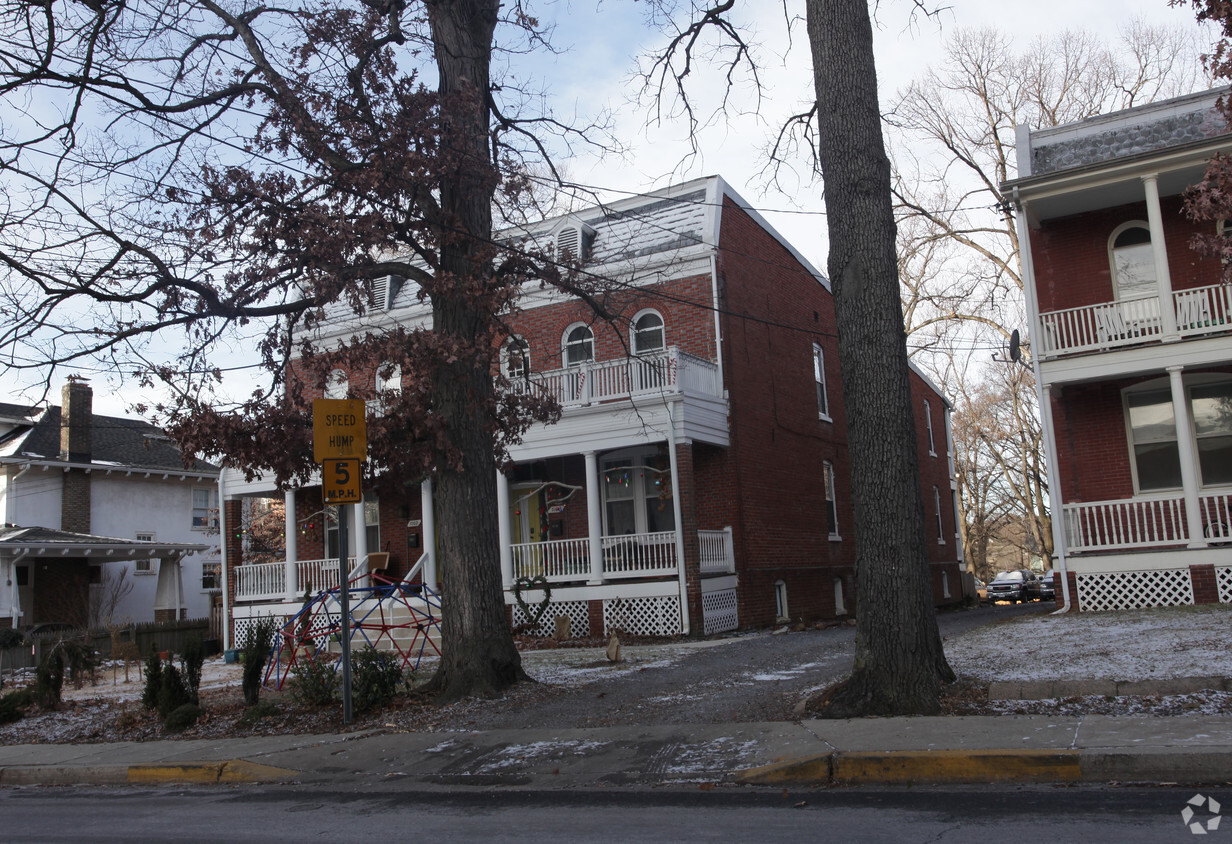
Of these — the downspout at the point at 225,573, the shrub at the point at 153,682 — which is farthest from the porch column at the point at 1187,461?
the downspout at the point at 225,573

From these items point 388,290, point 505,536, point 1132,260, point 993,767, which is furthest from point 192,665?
point 1132,260

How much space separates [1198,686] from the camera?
799 cm

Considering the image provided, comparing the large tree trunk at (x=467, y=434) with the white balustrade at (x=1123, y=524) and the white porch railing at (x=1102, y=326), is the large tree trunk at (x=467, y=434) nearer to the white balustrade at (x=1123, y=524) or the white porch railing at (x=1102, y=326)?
the white balustrade at (x=1123, y=524)

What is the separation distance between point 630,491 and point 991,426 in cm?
3149

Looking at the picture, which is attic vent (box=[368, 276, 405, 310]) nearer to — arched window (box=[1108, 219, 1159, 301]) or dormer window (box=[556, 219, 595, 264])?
dormer window (box=[556, 219, 595, 264])

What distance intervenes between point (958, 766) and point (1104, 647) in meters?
5.51

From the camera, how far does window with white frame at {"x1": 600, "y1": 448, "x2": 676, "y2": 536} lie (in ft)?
68.8

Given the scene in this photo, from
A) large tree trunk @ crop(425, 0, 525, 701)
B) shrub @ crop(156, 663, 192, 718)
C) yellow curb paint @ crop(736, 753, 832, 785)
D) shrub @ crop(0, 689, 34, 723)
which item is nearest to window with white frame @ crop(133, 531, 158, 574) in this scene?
shrub @ crop(0, 689, 34, 723)

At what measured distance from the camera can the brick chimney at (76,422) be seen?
105ft

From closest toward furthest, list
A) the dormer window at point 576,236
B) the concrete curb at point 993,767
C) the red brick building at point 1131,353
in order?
the concrete curb at point 993,767 < the red brick building at point 1131,353 < the dormer window at point 576,236

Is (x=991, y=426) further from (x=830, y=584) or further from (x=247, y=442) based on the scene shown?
(x=247, y=442)

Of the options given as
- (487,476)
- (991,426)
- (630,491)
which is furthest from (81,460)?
(991,426)

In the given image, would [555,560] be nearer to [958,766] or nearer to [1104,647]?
[1104,647]

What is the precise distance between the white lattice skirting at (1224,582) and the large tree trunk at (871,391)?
32.4ft
